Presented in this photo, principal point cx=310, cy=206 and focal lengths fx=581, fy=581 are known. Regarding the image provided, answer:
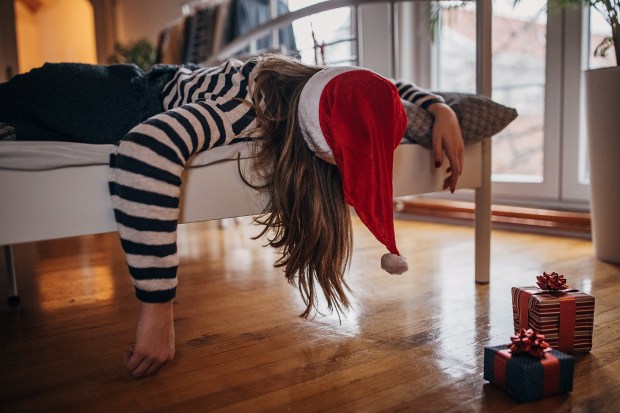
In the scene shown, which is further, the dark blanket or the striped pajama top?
the dark blanket

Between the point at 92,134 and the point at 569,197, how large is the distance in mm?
1703

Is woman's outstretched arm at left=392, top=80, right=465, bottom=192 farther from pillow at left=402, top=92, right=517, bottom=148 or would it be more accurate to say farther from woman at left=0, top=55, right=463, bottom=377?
woman at left=0, top=55, right=463, bottom=377

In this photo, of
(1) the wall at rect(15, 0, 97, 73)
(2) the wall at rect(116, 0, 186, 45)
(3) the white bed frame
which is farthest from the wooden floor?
(1) the wall at rect(15, 0, 97, 73)

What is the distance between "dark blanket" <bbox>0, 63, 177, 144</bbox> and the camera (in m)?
1.02

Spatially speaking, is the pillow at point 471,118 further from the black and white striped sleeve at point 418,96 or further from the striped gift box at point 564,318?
the striped gift box at point 564,318

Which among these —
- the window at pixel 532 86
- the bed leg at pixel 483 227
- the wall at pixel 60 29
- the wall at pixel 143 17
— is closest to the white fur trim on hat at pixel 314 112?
the bed leg at pixel 483 227

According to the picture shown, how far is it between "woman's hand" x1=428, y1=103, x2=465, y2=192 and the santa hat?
0.79 ft

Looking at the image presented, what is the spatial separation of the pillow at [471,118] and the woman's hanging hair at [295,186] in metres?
0.27

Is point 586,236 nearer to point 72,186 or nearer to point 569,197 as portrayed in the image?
point 569,197

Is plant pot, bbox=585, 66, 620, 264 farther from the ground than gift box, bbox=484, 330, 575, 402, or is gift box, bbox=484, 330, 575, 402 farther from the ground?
plant pot, bbox=585, 66, 620, 264

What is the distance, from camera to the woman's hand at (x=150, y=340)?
33.4 inches

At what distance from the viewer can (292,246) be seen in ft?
3.31

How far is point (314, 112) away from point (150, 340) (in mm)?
429

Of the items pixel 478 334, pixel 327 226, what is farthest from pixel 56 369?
pixel 478 334
